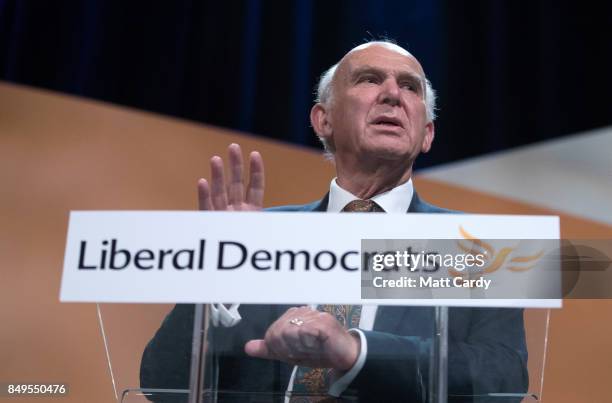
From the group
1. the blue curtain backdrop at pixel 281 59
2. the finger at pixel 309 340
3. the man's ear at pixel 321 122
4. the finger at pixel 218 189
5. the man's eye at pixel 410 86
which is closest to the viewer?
the finger at pixel 309 340

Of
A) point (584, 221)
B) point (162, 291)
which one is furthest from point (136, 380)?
point (584, 221)

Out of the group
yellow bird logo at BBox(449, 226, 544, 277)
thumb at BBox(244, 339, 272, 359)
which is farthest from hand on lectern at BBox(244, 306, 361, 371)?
yellow bird logo at BBox(449, 226, 544, 277)

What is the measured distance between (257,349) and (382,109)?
2.20 feet

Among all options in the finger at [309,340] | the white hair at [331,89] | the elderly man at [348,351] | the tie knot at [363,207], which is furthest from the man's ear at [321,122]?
the finger at [309,340]

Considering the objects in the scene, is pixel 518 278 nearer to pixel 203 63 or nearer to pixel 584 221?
pixel 584 221

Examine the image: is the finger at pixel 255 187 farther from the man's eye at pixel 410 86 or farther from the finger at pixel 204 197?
the man's eye at pixel 410 86

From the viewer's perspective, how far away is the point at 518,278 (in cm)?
108

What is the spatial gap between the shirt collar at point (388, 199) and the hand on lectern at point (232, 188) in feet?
0.77

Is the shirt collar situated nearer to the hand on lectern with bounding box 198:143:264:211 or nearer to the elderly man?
the hand on lectern with bounding box 198:143:264:211

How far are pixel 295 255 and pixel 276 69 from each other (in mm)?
1261

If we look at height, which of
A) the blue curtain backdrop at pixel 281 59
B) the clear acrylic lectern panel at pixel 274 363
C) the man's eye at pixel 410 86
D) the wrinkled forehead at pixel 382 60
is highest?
the blue curtain backdrop at pixel 281 59

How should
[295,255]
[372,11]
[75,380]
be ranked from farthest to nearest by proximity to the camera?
[372,11]
[75,380]
[295,255]

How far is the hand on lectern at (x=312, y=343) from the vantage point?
0.97 meters

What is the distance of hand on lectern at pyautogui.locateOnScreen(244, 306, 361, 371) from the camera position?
0.97 metres
